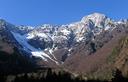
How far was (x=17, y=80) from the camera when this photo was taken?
19038 centimetres

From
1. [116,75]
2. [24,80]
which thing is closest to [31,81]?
[24,80]

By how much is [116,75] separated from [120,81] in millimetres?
6449

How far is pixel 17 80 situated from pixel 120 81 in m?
58.8

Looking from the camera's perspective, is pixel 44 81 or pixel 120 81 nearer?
pixel 120 81

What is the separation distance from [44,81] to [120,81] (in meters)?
50.4

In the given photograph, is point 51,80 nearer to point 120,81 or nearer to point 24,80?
point 24,80

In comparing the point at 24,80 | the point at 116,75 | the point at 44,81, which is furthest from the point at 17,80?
the point at 116,75

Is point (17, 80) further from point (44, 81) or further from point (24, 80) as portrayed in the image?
point (44, 81)

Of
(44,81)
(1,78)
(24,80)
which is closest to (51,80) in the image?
(44,81)

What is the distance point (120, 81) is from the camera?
6668 inches

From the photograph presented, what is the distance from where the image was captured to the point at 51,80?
655 ft

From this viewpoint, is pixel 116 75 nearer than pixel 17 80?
Yes

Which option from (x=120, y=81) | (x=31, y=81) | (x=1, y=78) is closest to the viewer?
(x=120, y=81)

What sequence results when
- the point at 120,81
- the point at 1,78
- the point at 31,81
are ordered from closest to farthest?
the point at 120,81 < the point at 1,78 < the point at 31,81
